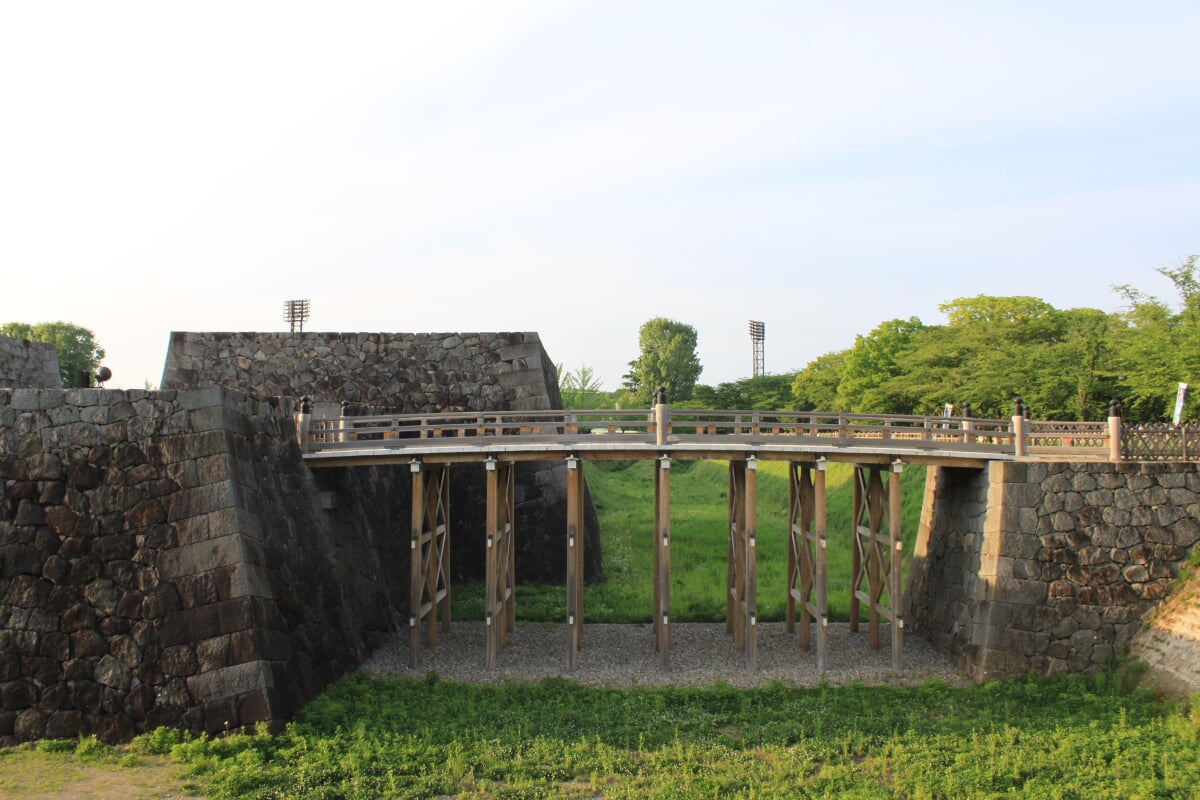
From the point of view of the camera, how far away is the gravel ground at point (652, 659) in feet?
51.6

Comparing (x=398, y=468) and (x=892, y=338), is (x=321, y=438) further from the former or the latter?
(x=892, y=338)

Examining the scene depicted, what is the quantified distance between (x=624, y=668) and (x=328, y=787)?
21.0 ft

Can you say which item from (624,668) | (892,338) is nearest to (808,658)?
(624,668)

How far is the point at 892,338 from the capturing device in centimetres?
4284

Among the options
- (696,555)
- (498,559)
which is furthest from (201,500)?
(696,555)

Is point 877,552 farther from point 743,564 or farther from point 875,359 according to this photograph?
point 875,359

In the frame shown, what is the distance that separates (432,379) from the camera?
23.4 metres

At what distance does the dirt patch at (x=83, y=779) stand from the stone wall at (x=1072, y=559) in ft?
40.4

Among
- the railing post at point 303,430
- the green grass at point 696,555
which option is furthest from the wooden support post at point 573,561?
the railing post at point 303,430

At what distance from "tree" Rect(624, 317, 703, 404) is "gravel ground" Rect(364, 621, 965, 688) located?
43840mm

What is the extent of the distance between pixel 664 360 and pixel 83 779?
54814 millimetres

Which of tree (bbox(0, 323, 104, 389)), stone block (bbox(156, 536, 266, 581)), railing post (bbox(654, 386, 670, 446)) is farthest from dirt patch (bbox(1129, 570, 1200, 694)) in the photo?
tree (bbox(0, 323, 104, 389))

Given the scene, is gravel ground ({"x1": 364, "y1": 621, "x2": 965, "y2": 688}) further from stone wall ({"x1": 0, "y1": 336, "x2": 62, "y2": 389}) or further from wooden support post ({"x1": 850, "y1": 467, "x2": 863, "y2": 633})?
stone wall ({"x1": 0, "y1": 336, "x2": 62, "y2": 389})

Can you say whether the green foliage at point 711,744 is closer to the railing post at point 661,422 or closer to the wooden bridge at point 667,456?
the wooden bridge at point 667,456
